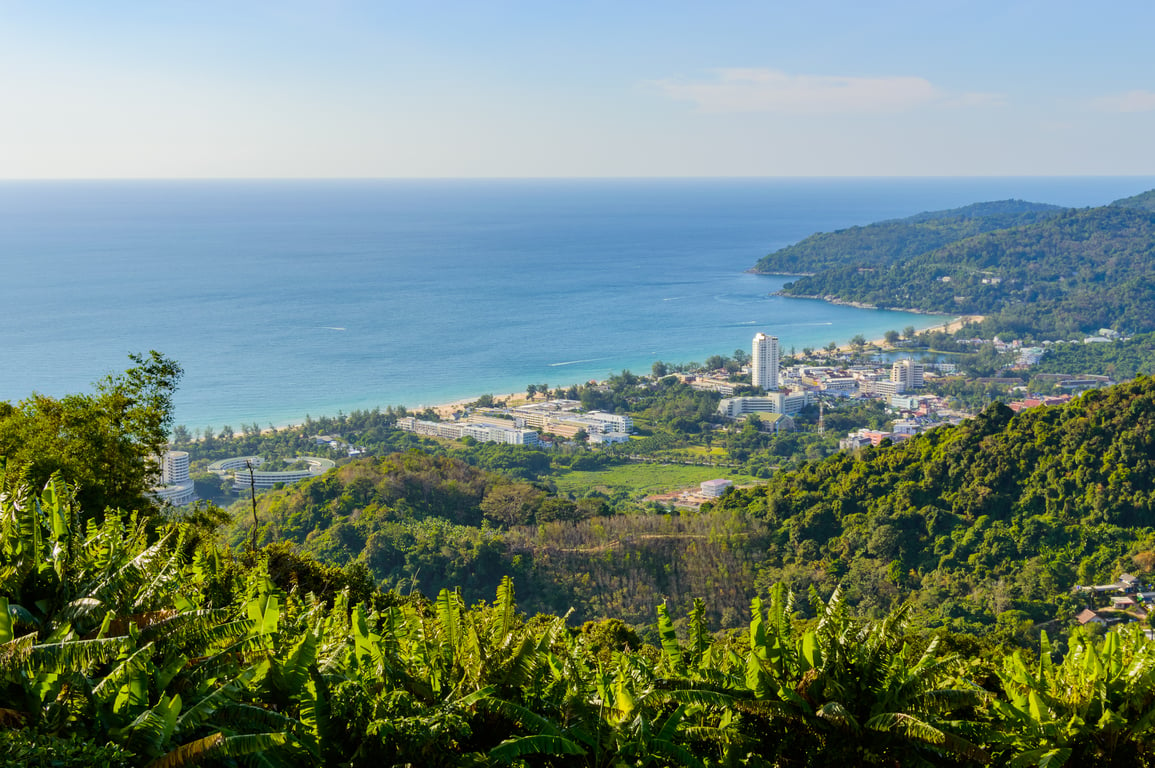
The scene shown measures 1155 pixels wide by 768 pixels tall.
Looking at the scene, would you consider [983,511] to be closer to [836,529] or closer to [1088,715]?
[836,529]

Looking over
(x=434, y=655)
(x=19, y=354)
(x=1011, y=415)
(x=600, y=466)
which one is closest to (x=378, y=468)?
(x=600, y=466)

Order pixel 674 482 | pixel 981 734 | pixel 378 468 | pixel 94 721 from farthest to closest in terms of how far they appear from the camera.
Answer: pixel 674 482
pixel 378 468
pixel 981 734
pixel 94 721

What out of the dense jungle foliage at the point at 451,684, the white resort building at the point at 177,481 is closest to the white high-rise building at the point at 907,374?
the white resort building at the point at 177,481

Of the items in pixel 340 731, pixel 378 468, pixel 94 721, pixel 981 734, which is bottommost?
pixel 378 468

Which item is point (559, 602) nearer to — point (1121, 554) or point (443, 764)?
point (1121, 554)

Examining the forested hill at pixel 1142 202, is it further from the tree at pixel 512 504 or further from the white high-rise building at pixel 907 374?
the tree at pixel 512 504

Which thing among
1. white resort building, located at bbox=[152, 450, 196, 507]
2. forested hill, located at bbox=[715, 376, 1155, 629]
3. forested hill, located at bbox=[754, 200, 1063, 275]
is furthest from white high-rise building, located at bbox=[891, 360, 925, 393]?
forested hill, located at bbox=[754, 200, 1063, 275]
